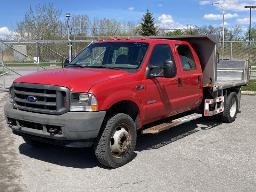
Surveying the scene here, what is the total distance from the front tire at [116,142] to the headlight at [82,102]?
50 cm

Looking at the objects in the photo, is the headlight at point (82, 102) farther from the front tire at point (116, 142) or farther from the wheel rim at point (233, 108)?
the wheel rim at point (233, 108)

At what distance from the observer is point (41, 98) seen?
593cm

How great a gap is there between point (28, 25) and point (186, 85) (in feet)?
116

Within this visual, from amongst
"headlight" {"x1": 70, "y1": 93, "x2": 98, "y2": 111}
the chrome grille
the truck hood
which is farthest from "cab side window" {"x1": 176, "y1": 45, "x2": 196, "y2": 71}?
the chrome grille

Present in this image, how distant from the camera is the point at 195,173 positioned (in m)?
5.85

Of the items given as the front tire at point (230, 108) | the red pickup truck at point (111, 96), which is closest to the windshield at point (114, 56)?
the red pickup truck at point (111, 96)

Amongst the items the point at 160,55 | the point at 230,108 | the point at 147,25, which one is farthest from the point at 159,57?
the point at 147,25

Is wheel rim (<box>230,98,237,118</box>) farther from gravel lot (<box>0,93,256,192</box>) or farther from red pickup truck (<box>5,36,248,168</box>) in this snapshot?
red pickup truck (<box>5,36,248,168</box>)

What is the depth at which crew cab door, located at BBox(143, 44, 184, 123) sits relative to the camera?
679 centimetres

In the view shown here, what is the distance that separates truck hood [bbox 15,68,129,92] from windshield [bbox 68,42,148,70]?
427 millimetres

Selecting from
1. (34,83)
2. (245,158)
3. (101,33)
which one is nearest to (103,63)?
(34,83)

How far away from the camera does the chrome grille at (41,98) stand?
18.6ft

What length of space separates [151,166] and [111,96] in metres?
1.28

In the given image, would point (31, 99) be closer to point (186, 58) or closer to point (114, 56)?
point (114, 56)
